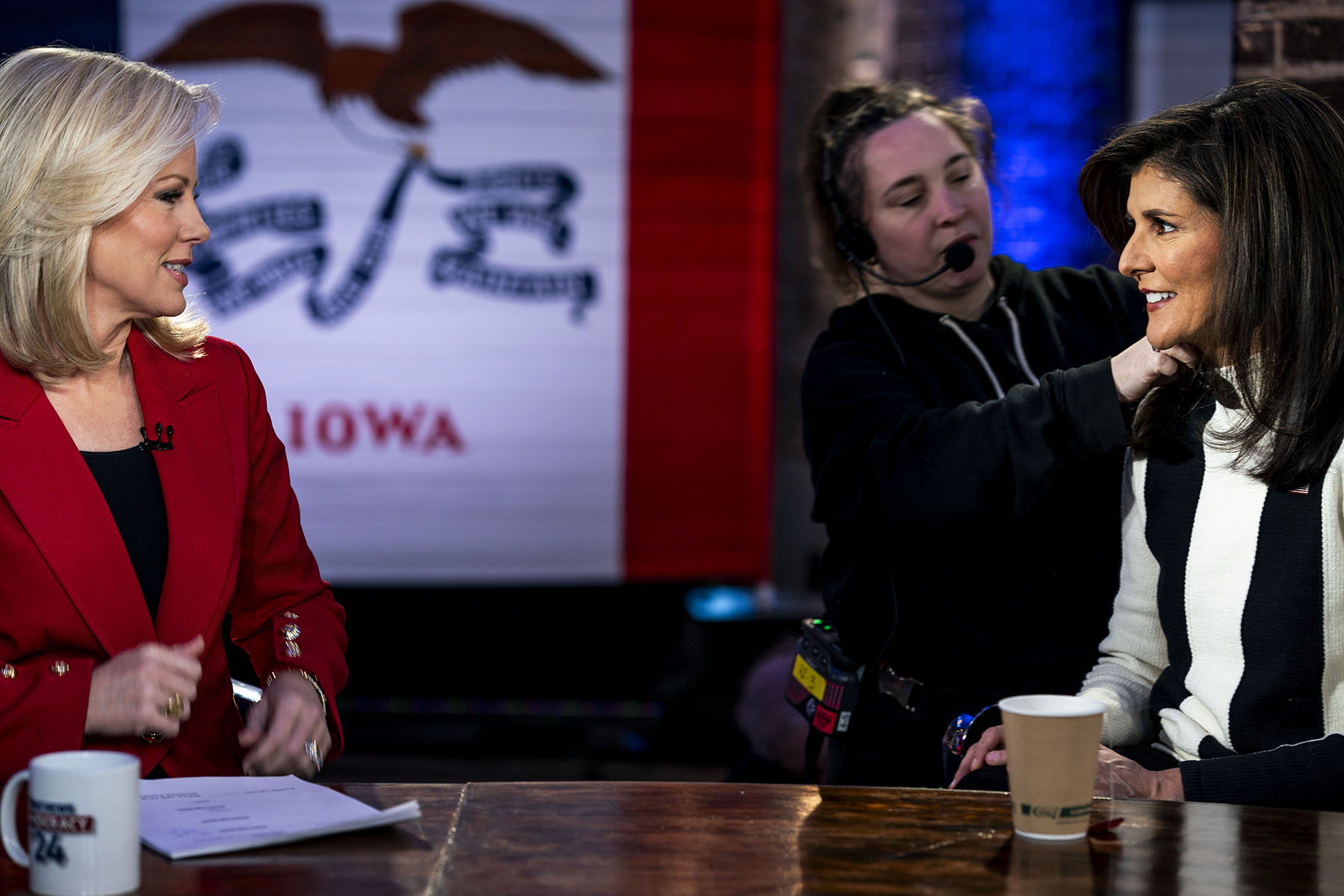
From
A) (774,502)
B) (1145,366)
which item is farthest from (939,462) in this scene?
(774,502)

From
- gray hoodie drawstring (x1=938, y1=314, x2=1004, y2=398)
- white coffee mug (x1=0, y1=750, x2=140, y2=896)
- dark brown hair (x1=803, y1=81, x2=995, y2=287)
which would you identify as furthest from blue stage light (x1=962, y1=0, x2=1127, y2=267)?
white coffee mug (x1=0, y1=750, x2=140, y2=896)

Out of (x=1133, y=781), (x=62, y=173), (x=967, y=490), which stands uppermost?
(x=62, y=173)

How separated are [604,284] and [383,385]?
0.85 meters

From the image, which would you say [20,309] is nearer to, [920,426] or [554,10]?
[920,426]

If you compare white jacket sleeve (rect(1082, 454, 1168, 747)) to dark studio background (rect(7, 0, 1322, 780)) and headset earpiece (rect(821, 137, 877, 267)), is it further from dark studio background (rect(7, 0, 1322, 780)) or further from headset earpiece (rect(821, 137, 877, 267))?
dark studio background (rect(7, 0, 1322, 780))

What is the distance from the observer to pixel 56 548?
1.54 meters

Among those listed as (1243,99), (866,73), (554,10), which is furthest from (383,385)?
(1243,99)

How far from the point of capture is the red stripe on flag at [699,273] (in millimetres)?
4652

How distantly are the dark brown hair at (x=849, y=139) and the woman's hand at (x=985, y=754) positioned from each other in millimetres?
918

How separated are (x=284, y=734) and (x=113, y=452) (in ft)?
1.43

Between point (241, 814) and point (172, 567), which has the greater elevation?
point (172, 567)

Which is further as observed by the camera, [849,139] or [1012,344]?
[849,139]

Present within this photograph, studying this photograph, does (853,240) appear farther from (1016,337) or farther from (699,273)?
(699,273)

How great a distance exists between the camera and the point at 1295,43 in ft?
7.00
